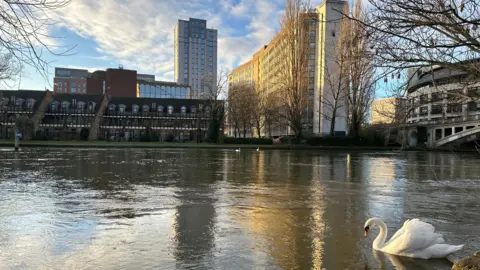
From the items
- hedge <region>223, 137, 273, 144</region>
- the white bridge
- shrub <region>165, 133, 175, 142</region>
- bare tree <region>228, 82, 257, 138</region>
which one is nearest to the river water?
hedge <region>223, 137, 273, 144</region>

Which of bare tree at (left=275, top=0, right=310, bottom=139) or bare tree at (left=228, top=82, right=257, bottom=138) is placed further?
bare tree at (left=228, top=82, right=257, bottom=138)

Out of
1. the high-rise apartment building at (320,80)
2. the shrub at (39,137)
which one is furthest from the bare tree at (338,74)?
the shrub at (39,137)

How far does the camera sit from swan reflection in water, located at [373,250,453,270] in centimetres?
516

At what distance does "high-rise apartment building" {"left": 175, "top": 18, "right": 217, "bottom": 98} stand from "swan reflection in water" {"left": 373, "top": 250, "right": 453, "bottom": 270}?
165 metres

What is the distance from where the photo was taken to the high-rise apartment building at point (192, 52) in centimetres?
16812

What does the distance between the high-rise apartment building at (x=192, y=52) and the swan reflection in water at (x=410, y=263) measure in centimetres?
16501

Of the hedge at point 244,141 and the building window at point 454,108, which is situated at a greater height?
the building window at point 454,108

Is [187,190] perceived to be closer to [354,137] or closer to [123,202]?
[123,202]

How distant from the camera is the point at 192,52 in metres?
170

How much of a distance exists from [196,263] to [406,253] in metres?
3.18

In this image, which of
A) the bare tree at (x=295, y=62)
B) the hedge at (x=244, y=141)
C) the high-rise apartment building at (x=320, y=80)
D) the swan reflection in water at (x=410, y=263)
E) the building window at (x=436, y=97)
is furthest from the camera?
the high-rise apartment building at (x=320, y=80)

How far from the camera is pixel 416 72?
5.62 metres

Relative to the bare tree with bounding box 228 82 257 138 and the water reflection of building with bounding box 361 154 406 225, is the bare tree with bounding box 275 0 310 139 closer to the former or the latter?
the bare tree with bounding box 228 82 257 138

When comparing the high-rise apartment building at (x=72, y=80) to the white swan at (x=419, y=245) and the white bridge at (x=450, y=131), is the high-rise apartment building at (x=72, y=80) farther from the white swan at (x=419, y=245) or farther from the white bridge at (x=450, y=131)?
the white swan at (x=419, y=245)
